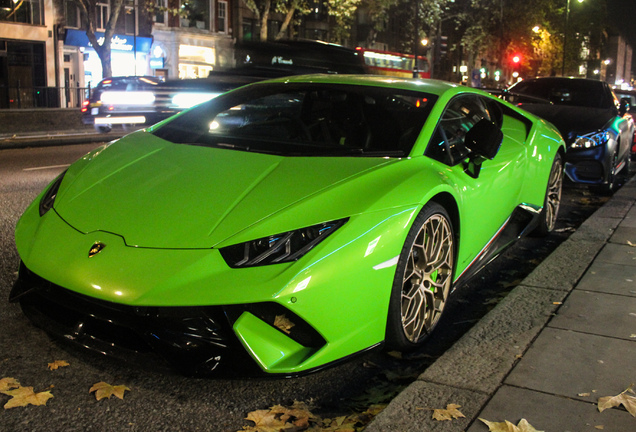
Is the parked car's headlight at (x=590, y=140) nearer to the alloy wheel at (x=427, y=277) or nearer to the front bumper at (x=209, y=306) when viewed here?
the alloy wheel at (x=427, y=277)

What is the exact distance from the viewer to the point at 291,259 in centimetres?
269

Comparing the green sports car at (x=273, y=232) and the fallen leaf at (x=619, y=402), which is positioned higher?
the green sports car at (x=273, y=232)

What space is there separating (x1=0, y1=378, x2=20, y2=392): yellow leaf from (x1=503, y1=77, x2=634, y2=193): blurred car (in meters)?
6.11

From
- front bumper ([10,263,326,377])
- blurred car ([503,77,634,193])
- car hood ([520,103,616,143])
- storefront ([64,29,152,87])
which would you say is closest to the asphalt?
front bumper ([10,263,326,377])

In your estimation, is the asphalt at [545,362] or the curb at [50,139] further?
the curb at [50,139]

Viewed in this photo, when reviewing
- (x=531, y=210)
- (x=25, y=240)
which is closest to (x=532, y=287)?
(x=531, y=210)

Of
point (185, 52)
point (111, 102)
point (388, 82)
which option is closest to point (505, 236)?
point (388, 82)

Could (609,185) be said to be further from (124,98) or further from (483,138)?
(124,98)

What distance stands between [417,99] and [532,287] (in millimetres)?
1363

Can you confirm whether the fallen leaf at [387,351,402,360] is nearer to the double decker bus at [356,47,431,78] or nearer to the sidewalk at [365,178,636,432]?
the sidewalk at [365,178,636,432]

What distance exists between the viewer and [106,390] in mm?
2859

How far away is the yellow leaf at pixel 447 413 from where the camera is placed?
8.47 feet

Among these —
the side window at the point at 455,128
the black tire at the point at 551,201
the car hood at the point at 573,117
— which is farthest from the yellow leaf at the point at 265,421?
the car hood at the point at 573,117

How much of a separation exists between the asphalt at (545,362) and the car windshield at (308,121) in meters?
1.11
